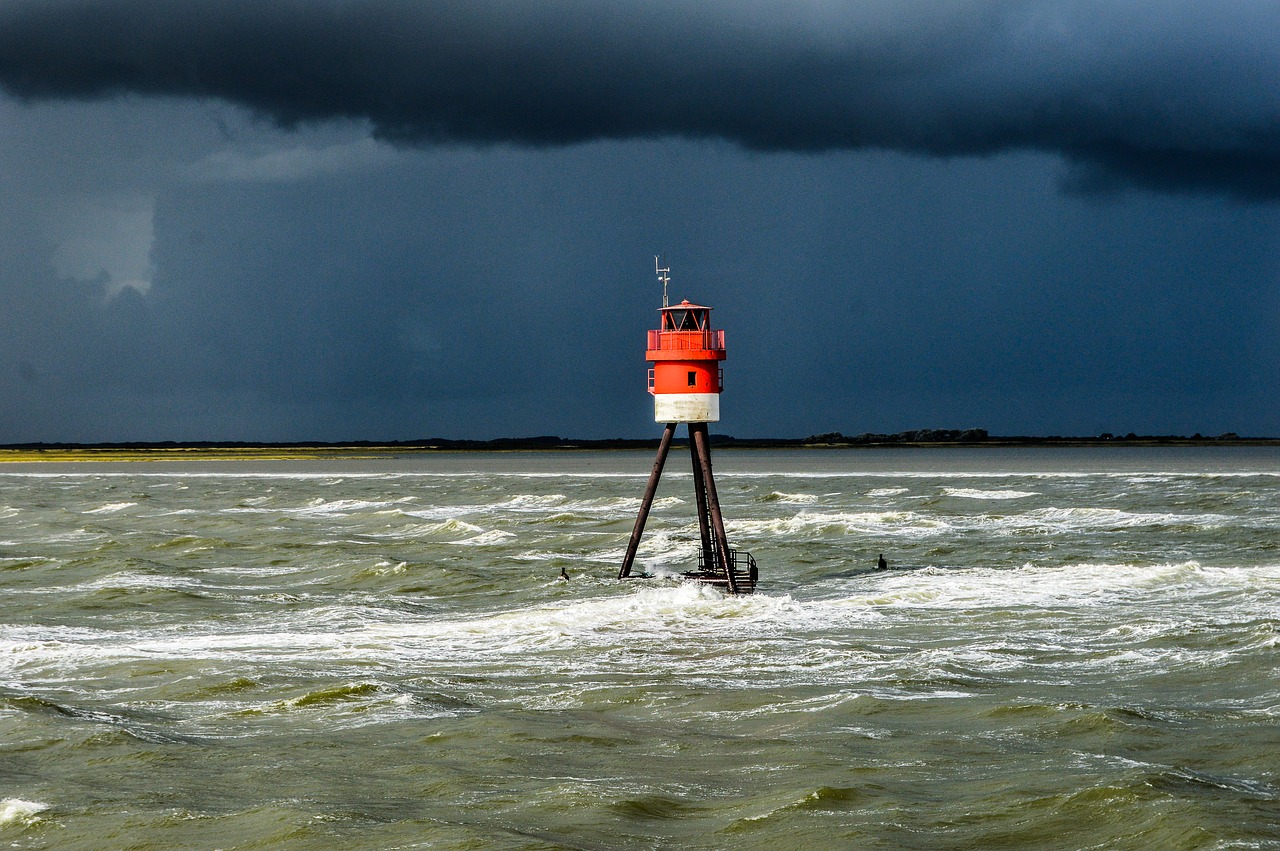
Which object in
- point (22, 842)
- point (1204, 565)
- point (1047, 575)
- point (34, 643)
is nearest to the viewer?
point (22, 842)

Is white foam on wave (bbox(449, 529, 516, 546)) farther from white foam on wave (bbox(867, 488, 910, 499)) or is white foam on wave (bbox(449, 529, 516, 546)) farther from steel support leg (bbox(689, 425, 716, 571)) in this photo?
white foam on wave (bbox(867, 488, 910, 499))

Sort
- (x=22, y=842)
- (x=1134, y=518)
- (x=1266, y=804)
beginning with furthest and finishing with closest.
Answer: (x=1134, y=518) < (x=1266, y=804) < (x=22, y=842)

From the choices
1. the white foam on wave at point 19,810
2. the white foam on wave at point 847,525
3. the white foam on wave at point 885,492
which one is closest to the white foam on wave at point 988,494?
the white foam on wave at point 885,492

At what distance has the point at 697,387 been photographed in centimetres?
2711

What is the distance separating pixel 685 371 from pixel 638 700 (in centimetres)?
1110

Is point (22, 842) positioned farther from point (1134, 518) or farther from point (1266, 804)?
point (1134, 518)

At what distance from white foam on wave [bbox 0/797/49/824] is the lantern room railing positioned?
17.0 m

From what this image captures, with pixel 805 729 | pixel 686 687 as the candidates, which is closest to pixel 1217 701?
pixel 805 729

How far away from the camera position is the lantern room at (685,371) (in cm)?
2705

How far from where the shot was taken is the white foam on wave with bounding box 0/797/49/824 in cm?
1199

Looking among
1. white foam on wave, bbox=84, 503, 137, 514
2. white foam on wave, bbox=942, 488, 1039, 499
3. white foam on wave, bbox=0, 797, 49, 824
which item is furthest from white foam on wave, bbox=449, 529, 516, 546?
white foam on wave, bbox=942, 488, 1039, 499

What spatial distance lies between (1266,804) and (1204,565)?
23.1 m

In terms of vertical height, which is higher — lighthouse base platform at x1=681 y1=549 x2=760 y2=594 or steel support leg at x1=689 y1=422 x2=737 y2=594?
steel support leg at x1=689 y1=422 x2=737 y2=594

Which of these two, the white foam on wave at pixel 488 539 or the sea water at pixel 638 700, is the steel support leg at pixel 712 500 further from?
the white foam on wave at pixel 488 539
